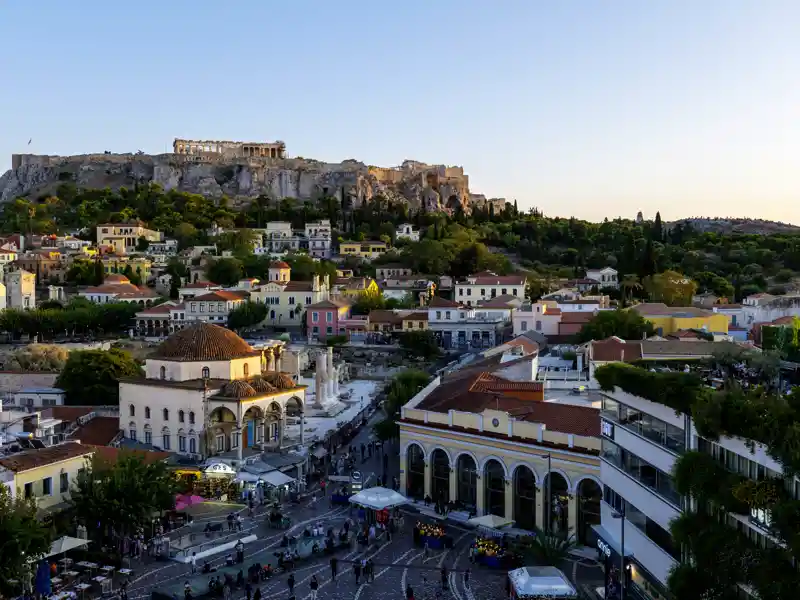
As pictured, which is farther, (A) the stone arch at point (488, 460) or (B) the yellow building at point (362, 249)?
(B) the yellow building at point (362, 249)

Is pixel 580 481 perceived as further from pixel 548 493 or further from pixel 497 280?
pixel 497 280

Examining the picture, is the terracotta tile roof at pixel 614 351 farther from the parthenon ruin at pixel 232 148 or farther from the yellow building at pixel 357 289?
the parthenon ruin at pixel 232 148

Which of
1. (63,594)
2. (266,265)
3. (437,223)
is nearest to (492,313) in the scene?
(266,265)

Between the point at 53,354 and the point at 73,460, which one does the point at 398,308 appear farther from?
the point at 73,460

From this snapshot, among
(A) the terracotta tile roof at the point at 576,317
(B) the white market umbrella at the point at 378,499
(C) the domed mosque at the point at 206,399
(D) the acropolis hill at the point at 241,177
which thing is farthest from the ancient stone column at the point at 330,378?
(D) the acropolis hill at the point at 241,177

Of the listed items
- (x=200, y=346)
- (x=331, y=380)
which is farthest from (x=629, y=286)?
(x=200, y=346)

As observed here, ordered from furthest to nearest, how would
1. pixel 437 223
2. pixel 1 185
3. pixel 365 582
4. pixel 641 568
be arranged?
pixel 1 185
pixel 437 223
pixel 365 582
pixel 641 568
